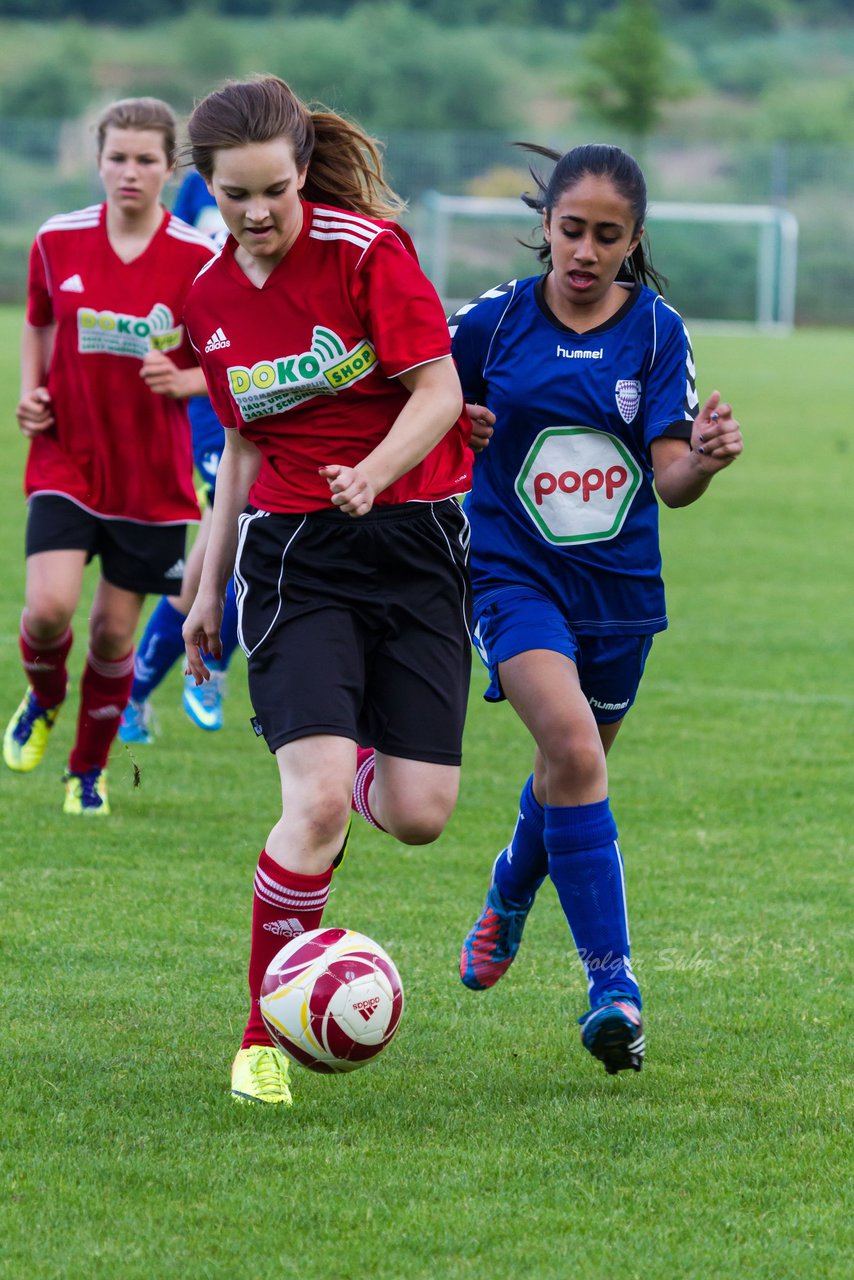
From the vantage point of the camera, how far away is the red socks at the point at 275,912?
3666mm

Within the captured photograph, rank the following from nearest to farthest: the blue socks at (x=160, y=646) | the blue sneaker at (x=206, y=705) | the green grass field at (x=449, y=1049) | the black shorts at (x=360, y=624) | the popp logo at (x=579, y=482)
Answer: the green grass field at (x=449, y=1049) → the black shorts at (x=360, y=624) → the popp logo at (x=579, y=482) → the blue socks at (x=160, y=646) → the blue sneaker at (x=206, y=705)

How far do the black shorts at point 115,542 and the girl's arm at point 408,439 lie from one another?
2.44 metres

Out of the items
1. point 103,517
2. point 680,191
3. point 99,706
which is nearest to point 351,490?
point 103,517

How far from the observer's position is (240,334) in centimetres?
380

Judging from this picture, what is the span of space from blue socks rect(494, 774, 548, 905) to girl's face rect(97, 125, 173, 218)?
8.37 feet

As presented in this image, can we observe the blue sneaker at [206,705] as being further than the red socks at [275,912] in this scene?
Yes

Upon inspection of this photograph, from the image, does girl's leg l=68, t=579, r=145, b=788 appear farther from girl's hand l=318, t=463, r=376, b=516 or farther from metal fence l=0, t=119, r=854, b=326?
metal fence l=0, t=119, r=854, b=326

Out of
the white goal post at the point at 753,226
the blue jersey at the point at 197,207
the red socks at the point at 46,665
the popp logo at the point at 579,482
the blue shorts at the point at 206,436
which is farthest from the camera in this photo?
the white goal post at the point at 753,226

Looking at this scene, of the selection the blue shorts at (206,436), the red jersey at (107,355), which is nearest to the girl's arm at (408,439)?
the red jersey at (107,355)

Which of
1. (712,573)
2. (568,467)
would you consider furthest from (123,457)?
(712,573)

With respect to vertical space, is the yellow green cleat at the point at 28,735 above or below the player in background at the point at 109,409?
below

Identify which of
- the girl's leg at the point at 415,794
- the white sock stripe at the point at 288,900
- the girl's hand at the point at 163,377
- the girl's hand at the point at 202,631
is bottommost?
the white sock stripe at the point at 288,900

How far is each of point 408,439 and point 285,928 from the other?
0.98 meters

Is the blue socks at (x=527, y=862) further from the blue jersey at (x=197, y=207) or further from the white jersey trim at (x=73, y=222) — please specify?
the blue jersey at (x=197, y=207)
